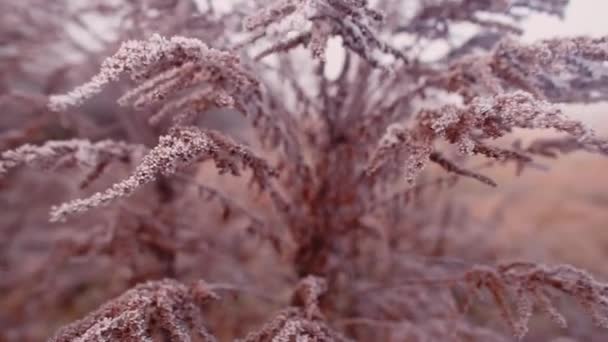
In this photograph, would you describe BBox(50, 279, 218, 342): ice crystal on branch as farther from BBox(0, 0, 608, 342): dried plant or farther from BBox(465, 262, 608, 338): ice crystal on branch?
BBox(465, 262, 608, 338): ice crystal on branch

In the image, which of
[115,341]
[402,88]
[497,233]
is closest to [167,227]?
[402,88]

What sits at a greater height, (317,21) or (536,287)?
(317,21)

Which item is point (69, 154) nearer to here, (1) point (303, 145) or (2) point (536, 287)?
(1) point (303, 145)

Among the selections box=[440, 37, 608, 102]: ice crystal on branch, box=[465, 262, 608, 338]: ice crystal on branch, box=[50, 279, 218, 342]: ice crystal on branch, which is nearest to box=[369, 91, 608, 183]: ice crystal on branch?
box=[440, 37, 608, 102]: ice crystal on branch

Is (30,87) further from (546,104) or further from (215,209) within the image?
(546,104)

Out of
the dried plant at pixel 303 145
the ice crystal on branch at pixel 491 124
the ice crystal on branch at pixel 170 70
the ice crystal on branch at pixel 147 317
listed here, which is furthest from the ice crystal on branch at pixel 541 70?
the ice crystal on branch at pixel 147 317

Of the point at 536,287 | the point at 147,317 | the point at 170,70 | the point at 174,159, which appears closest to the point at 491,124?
the point at 536,287

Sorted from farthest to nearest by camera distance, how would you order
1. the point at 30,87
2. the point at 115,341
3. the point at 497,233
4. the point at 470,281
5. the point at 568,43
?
the point at 30,87 → the point at 497,233 → the point at 470,281 → the point at 568,43 → the point at 115,341

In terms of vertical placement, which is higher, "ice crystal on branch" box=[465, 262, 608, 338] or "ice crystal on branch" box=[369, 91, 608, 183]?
"ice crystal on branch" box=[369, 91, 608, 183]
